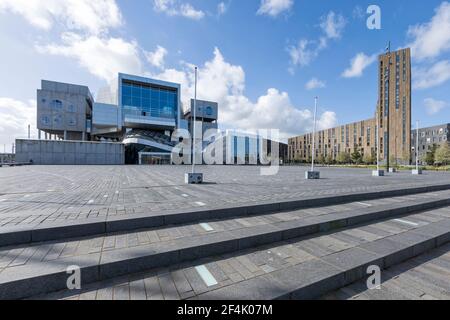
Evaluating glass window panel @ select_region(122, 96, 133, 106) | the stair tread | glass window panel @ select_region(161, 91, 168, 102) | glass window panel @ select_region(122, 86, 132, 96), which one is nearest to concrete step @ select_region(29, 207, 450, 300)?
the stair tread

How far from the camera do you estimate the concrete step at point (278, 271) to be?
7.91 ft

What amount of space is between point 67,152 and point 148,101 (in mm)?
24372

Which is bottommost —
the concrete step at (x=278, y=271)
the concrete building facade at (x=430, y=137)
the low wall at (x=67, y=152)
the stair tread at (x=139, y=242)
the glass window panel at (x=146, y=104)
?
the concrete step at (x=278, y=271)

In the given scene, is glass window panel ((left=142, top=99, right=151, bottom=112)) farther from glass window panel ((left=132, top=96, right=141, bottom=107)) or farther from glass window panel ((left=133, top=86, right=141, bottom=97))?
glass window panel ((left=133, top=86, right=141, bottom=97))

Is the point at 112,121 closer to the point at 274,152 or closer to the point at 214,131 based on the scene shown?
the point at 214,131

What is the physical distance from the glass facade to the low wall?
1435cm

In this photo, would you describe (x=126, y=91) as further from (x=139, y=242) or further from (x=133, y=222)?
(x=139, y=242)

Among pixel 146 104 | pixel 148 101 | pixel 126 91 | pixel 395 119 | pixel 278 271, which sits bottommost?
pixel 278 271

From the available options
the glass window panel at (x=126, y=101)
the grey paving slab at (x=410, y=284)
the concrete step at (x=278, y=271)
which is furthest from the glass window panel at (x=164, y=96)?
the grey paving slab at (x=410, y=284)

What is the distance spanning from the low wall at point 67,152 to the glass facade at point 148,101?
14350 mm

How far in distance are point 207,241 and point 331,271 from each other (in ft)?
6.13

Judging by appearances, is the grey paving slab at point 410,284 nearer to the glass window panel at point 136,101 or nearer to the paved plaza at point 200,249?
the paved plaza at point 200,249

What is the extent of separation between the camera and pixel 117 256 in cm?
289

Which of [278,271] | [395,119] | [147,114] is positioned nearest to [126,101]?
[147,114]
